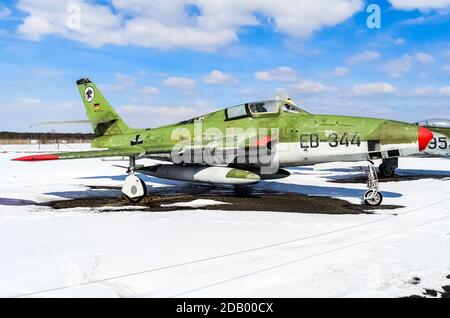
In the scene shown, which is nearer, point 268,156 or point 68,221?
point 68,221

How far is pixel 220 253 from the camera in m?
5.57

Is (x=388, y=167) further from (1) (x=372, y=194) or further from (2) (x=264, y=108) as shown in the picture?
(2) (x=264, y=108)

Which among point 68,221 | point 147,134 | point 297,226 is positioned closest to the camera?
point 297,226

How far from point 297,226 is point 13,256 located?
4.76 meters

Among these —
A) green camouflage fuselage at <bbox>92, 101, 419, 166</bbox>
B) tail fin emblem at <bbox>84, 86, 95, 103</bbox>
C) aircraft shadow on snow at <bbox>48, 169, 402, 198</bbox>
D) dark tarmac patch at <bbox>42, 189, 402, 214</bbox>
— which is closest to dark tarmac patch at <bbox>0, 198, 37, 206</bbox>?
dark tarmac patch at <bbox>42, 189, 402, 214</bbox>

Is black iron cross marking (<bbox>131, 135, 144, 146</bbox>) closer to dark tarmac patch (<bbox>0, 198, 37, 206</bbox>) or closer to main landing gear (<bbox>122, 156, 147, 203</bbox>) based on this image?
main landing gear (<bbox>122, 156, 147, 203</bbox>)

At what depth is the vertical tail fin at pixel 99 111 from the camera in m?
16.0

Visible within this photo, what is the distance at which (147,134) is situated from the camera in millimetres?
14445

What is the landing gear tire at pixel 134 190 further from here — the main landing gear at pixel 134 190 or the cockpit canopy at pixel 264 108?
the cockpit canopy at pixel 264 108

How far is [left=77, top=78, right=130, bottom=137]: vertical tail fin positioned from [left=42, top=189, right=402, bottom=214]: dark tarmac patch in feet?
15.5

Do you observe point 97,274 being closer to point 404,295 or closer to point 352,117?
point 404,295

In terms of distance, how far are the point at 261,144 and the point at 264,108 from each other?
44.4 inches

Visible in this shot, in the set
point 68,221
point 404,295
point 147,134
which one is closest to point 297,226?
point 404,295
